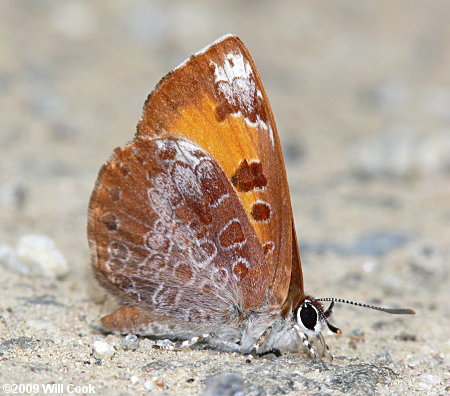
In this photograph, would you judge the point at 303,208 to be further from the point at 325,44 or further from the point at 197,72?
the point at 325,44

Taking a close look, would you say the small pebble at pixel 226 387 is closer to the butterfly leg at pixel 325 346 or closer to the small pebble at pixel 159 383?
the small pebble at pixel 159 383

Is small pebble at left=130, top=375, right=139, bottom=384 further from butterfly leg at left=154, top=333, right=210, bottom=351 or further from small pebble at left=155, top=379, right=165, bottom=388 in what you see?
butterfly leg at left=154, top=333, right=210, bottom=351

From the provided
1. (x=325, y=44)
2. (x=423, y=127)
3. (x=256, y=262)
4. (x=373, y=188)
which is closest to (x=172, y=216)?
(x=256, y=262)

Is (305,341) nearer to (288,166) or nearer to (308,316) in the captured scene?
(308,316)

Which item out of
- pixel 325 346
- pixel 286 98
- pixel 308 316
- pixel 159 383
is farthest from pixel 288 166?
pixel 159 383

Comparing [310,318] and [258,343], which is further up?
[310,318]

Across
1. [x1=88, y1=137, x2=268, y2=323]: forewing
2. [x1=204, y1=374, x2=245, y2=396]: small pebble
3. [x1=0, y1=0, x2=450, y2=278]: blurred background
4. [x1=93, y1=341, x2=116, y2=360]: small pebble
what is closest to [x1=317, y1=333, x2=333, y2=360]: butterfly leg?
[x1=88, y1=137, x2=268, y2=323]: forewing
